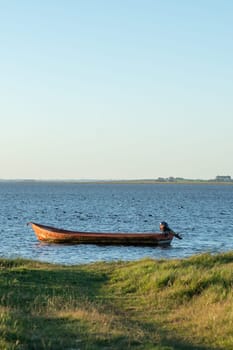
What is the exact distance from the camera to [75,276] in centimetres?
1906

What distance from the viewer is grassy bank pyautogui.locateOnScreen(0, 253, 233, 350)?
9898 mm

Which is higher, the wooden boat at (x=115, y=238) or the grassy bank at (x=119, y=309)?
the grassy bank at (x=119, y=309)

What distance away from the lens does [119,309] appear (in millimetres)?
13523

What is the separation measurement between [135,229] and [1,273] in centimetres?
3773

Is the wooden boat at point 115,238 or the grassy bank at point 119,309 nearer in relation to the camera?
the grassy bank at point 119,309

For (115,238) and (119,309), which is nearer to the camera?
(119,309)

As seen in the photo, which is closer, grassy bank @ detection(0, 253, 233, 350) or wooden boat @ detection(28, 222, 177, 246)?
grassy bank @ detection(0, 253, 233, 350)

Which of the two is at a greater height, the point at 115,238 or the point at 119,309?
the point at 119,309

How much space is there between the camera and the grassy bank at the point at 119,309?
32.5ft

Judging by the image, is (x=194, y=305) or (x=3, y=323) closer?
(x=3, y=323)

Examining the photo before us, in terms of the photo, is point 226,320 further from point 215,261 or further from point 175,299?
point 215,261

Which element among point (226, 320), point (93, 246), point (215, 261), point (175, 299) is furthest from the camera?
point (93, 246)

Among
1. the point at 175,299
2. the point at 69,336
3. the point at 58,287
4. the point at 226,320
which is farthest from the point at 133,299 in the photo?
the point at 69,336

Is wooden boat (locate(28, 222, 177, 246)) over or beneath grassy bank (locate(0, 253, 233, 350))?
beneath
